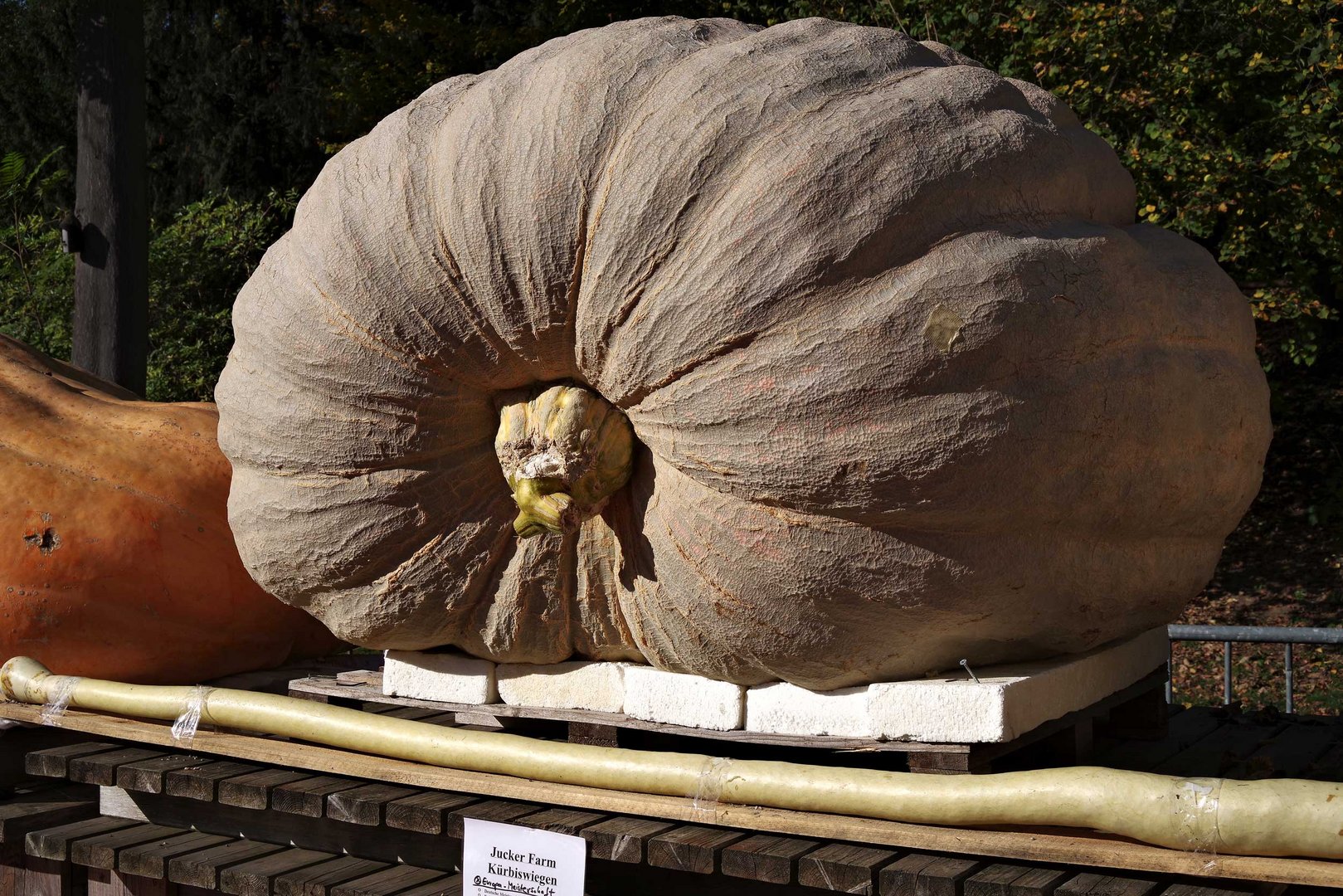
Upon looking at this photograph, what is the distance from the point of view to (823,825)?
2.49 metres

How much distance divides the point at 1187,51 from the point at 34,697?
7079 mm

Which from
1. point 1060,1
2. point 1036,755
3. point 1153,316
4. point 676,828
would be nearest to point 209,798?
point 676,828

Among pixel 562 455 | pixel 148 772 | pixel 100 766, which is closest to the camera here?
pixel 562 455

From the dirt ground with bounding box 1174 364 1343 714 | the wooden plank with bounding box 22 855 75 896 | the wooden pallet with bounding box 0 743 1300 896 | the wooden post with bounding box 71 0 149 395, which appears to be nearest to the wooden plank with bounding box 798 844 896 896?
the wooden pallet with bounding box 0 743 1300 896

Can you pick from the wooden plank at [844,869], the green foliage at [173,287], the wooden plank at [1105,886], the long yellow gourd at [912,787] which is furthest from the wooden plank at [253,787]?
the green foliage at [173,287]

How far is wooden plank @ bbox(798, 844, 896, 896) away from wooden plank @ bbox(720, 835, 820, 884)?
0.07 feet

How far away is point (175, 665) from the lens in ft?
13.3

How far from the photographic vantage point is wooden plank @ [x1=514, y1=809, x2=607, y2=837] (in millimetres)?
2727

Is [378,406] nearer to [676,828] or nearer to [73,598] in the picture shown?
[676,828]

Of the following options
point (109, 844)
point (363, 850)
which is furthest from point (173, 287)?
point (363, 850)

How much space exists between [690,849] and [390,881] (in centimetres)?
87

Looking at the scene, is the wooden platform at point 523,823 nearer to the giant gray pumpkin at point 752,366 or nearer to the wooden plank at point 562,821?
the wooden plank at point 562,821

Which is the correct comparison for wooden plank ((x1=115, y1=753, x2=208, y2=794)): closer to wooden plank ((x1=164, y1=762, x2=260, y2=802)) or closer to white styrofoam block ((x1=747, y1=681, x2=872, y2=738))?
wooden plank ((x1=164, y1=762, x2=260, y2=802))

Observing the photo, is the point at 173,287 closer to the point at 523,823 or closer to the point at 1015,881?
the point at 523,823
